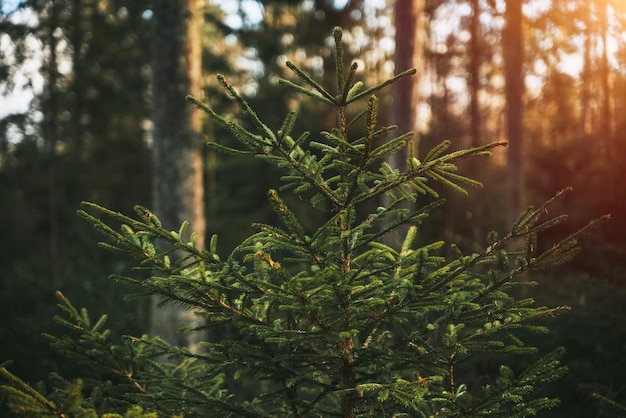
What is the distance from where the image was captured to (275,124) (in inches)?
748

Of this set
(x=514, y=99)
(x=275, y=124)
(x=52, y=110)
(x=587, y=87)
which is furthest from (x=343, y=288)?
(x=587, y=87)

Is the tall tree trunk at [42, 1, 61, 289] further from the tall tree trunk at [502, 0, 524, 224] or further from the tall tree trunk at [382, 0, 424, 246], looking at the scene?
the tall tree trunk at [502, 0, 524, 224]

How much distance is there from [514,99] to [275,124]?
8109 mm

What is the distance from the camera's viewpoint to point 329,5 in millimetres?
19719

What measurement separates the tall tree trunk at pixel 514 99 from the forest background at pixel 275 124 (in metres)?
0.05

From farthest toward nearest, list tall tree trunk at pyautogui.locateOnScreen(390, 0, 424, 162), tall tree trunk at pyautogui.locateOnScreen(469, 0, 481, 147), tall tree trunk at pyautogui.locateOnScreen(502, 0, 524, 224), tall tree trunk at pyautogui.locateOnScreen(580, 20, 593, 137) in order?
tall tree trunk at pyautogui.locateOnScreen(469, 0, 481, 147) → tall tree trunk at pyautogui.locateOnScreen(580, 20, 593, 137) → tall tree trunk at pyautogui.locateOnScreen(502, 0, 524, 224) → tall tree trunk at pyautogui.locateOnScreen(390, 0, 424, 162)

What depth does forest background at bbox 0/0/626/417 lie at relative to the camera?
26.0 ft

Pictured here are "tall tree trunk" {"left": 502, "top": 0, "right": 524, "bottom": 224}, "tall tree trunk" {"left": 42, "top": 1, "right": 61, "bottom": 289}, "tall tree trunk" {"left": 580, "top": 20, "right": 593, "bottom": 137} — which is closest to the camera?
"tall tree trunk" {"left": 502, "top": 0, "right": 524, "bottom": 224}

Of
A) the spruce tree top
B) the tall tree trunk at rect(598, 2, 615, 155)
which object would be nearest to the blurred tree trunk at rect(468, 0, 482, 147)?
the tall tree trunk at rect(598, 2, 615, 155)

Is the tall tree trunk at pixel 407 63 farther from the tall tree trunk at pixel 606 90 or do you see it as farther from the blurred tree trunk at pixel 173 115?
the tall tree trunk at pixel 606 90

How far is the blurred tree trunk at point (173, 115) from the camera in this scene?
773 centimetres

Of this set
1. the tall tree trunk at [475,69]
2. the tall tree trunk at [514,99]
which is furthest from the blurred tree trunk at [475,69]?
the tall tree trunk at [514,99]

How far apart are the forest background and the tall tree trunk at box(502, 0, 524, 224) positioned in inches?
1.9

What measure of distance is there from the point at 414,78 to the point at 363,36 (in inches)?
542
